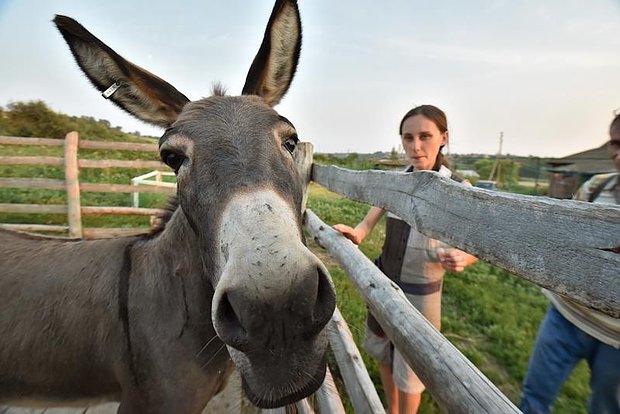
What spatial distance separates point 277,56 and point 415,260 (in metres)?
1.69

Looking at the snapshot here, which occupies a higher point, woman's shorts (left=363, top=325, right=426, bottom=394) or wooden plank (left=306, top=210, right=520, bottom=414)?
wooden plank (left=306, top=210, right=520, bottom=414)

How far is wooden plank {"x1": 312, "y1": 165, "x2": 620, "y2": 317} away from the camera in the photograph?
0.63m

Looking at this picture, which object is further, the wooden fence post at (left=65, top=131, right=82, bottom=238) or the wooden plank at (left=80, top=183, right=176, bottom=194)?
the wooden plank at (left=80, top=183, right=176, bottom=194)

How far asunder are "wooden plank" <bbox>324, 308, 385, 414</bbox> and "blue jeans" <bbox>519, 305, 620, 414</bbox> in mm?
1035

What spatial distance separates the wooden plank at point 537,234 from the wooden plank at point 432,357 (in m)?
0.45

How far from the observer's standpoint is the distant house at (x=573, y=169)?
24.9 metres

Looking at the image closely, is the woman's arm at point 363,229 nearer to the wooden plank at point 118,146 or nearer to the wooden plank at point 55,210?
the wooden plank at point 55,210

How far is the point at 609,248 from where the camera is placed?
618mm

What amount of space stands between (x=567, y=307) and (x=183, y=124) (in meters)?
2.39

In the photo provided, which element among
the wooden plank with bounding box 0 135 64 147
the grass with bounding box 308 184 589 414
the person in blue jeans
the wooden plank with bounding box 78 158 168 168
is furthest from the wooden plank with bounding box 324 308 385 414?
the wooden plank with bounding box 0 135 64 147

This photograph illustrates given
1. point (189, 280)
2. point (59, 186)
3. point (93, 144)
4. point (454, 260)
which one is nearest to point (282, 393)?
point (189, 280)

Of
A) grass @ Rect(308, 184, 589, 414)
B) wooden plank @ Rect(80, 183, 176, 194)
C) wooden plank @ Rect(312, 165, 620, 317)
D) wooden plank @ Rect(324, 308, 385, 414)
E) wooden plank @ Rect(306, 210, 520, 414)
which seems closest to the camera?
wooden plank @ Rect(312, 165, 620, 317)

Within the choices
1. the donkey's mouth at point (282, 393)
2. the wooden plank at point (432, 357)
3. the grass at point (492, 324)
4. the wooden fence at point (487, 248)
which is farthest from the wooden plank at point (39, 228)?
the donkey's mouth at point (282, 393)

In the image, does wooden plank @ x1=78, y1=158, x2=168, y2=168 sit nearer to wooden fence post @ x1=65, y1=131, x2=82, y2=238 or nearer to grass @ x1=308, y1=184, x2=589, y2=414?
wooden fence post @ x1=65, y1=131, x2=82, y2=238
